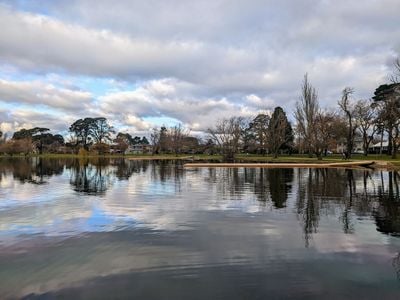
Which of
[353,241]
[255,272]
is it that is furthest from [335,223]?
[255,272]

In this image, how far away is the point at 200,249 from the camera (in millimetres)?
8664

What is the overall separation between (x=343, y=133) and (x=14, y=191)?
210 ft

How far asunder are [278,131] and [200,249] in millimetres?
68252

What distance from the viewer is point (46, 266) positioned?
297 inches

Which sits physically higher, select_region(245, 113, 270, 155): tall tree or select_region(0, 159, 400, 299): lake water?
select_region(245, 113, 270, 155): tall tree

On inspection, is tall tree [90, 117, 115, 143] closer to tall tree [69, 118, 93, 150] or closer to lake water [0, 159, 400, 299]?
tall tree [69, 118, 93, 150]

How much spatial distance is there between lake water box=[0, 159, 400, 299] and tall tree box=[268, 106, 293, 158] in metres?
57.5

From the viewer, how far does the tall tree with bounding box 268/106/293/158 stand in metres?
73.8

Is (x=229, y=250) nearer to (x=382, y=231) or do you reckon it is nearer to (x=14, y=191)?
(x=382, y=231)

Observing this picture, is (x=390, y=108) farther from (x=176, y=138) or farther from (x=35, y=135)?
(x=35, y=135)

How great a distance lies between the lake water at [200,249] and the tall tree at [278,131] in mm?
57480

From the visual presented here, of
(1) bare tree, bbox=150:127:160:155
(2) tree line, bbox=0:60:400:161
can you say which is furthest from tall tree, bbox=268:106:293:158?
(1) bare tree, bbox=150:127:160:155

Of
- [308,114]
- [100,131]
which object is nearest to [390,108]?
[308,114]

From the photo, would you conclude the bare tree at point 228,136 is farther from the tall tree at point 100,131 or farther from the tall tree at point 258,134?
the tall tree at point 100,131
